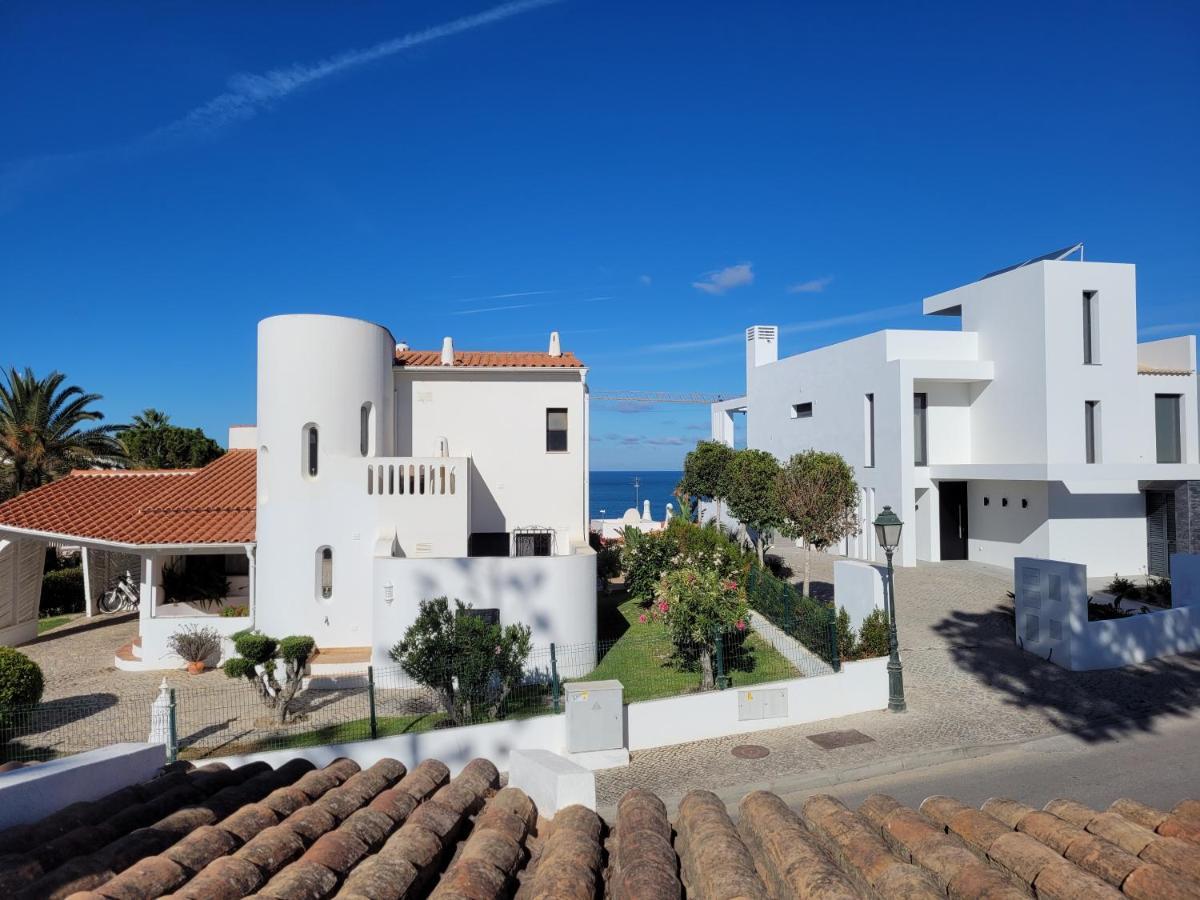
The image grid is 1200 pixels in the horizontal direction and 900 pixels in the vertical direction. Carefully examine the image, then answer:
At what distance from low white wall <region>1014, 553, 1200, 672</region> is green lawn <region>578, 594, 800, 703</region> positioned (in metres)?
4.88

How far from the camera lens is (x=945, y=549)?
24984 millimetres

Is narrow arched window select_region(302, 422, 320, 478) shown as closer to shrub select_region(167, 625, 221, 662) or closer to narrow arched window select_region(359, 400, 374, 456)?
narrow arched window select_region(359, 400, 374, 456)

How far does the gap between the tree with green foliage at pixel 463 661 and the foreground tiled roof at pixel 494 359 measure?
8.87m

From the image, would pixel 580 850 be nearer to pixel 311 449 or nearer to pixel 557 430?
pixel 311 449

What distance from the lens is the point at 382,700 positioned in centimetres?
1269

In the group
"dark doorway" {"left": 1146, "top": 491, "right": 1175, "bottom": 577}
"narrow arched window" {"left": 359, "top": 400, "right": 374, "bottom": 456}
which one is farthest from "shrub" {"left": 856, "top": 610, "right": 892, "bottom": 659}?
→ "dark doorway" {"left": 1146, "top": 491, "right": 1175, "bottom": 577}

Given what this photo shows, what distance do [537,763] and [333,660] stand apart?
9.96 meters

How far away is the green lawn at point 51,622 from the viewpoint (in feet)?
63.5

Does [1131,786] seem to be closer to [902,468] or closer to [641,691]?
[641,691]

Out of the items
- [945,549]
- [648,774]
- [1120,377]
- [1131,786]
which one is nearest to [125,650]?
[648,774]

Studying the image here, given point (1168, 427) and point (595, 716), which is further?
point (1168, 427)

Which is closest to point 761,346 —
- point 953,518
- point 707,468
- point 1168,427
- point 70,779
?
point 707,468

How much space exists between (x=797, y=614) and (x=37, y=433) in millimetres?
24480

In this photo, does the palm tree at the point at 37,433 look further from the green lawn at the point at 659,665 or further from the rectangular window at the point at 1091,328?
the rectangular window at the point at 1091,328
